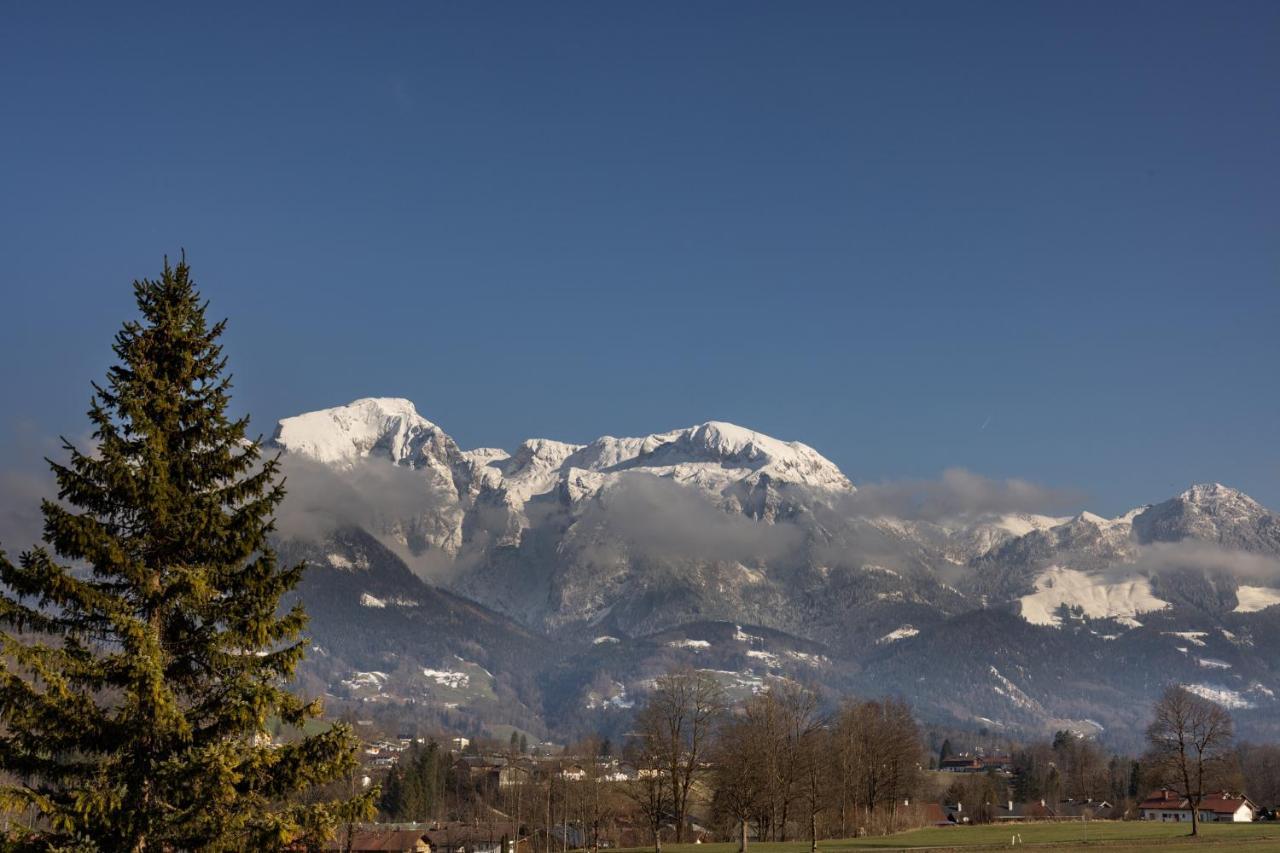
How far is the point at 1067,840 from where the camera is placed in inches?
3526

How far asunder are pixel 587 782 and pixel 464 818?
56032 mm

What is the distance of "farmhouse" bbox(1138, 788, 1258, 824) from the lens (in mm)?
157750

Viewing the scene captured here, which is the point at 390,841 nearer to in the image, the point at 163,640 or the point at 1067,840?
the point at 1067,840

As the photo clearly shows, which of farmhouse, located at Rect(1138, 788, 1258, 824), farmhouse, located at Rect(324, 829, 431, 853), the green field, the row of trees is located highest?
the row of trees

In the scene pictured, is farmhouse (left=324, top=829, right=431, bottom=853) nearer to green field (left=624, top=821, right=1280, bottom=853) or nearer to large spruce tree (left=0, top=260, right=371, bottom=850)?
green field (left=624, top=821, right=1280, bottom=853)

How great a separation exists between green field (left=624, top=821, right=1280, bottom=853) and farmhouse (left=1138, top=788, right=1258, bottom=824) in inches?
2192

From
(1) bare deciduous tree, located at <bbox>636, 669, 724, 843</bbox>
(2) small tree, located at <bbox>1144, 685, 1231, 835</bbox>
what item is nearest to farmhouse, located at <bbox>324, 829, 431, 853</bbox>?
(1) bare deciduous tree, located at <bbox>636, 669, 724, 843</bbox>

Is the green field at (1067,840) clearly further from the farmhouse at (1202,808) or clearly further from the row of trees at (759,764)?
the farmhouse at (1202,808)

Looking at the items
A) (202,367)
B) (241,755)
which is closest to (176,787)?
(241,755)

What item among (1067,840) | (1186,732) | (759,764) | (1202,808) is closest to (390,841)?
(759,764)

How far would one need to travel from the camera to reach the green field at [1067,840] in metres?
80.4

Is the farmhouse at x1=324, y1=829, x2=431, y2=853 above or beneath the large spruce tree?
beneath

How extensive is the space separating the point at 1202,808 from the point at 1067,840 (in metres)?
86.3

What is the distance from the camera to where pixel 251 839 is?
25484 mm
